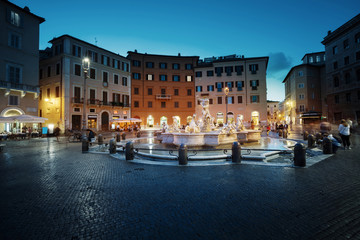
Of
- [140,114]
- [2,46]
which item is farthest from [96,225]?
[140,114]

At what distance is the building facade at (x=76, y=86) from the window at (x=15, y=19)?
5.07m

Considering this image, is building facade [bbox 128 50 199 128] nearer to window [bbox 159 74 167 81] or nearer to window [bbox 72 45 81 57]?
window [bbox 159 74 167 81]

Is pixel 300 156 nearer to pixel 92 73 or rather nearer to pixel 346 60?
pixel 92 73

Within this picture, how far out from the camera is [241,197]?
12.5 feet

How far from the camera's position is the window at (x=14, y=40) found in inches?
836

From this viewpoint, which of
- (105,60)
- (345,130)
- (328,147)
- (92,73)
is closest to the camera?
(328,147)

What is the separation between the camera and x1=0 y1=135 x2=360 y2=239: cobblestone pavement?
8.71 feet

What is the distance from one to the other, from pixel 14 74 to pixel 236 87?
36743 mm

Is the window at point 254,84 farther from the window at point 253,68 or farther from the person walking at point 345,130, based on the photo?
the person walking at point 345,130

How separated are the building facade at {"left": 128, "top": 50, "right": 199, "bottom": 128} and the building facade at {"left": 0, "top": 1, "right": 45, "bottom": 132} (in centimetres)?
1667

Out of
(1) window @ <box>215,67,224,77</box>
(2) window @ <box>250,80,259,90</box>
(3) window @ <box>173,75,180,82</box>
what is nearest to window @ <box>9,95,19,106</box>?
(3) window @ <box>173,75,180,82</box>

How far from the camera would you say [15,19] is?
71.3 ft

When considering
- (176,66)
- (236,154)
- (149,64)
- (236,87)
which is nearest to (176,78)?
(176,66)

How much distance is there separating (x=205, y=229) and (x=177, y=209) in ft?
2.53
